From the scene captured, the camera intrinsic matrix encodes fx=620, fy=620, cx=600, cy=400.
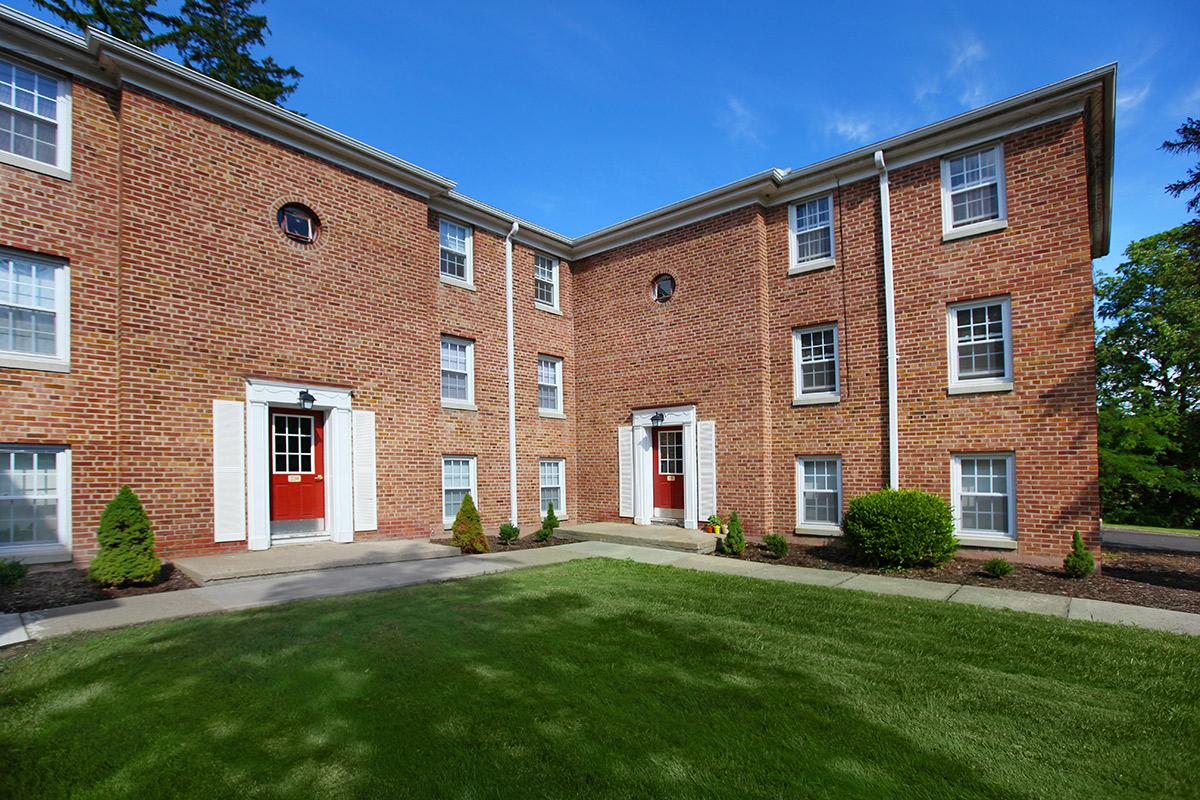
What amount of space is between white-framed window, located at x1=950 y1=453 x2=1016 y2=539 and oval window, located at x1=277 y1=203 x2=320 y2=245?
12249mm

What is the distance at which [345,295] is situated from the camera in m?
11.6

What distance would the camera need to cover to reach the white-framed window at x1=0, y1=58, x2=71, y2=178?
8602 millimetres

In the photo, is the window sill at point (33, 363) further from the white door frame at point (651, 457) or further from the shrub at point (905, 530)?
the shrub at point (905, 530)

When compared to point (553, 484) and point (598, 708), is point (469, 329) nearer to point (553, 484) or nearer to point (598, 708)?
point (553, 484)

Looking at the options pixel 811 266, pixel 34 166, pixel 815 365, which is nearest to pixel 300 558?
pixel 34 166

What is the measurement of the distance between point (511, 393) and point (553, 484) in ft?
8.63

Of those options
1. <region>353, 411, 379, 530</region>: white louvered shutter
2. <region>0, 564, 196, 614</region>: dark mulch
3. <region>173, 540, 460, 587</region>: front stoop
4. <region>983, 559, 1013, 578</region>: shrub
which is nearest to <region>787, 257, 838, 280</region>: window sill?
<region>983, 559, 1013, 578</region>: shrub

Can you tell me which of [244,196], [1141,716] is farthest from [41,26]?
[1141,716]

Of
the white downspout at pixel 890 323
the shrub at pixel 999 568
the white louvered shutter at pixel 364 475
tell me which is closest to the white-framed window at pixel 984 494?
the white downspout at pixel 890 323

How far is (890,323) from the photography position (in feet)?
38.1

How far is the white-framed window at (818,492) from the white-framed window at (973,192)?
4829 millimetres

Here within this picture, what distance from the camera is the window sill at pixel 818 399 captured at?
12289 mm

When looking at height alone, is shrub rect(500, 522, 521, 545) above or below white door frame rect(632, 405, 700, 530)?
below

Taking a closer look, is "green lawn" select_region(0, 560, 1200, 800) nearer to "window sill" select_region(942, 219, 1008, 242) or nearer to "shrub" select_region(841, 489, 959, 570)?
"shrub" select_region(841, 489, 959, 570)
